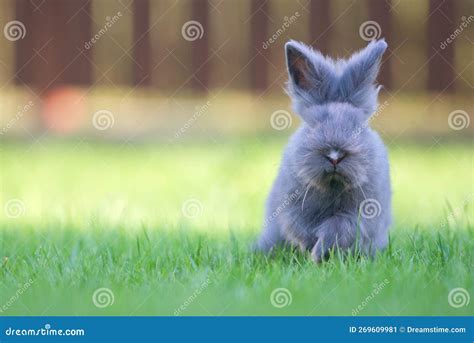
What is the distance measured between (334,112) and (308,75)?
0.29m

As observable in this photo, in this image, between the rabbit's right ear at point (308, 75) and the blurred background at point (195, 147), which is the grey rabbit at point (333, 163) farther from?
the blurred background at point (195, 147)

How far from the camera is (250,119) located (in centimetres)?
765

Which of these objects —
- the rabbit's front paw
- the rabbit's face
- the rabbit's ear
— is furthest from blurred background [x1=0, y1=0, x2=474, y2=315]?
the rabbit's ear

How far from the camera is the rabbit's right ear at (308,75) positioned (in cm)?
386

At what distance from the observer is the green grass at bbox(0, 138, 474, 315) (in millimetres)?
3254

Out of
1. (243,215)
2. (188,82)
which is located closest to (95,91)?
(188,82)

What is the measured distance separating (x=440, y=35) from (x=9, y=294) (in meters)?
4.32

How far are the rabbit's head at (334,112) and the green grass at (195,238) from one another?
446 mm

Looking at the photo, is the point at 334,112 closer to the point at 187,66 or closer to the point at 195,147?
the point at 195,147

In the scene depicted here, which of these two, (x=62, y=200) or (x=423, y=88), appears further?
(x=423, y=88)

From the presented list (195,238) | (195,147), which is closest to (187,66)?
(195,147)

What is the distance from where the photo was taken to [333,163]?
357 cm

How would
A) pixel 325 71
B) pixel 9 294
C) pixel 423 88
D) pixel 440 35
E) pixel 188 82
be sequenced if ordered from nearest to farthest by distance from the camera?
pixel 9 294
pixel 325 71
pixel 440 35
pixel 423 88
pixel 188 82

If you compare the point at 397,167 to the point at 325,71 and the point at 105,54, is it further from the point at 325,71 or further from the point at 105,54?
the point at 105,54
